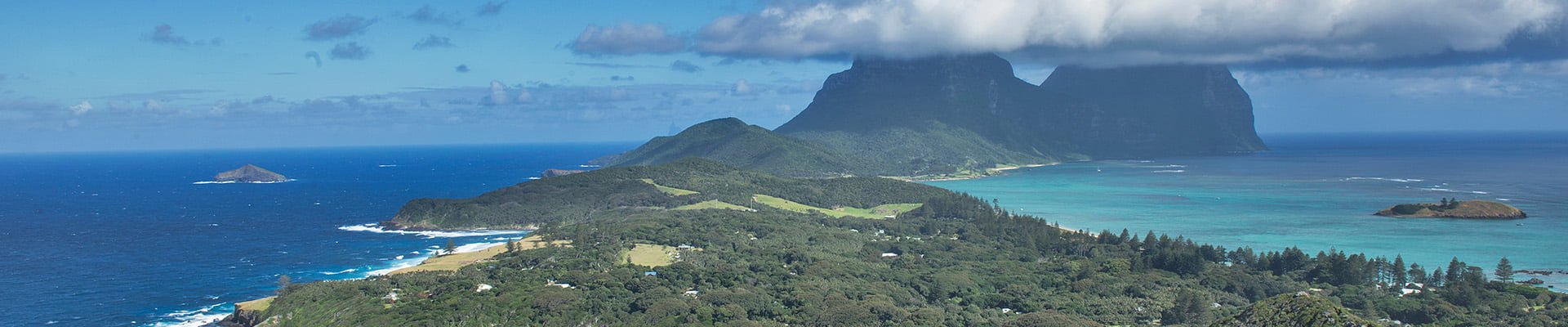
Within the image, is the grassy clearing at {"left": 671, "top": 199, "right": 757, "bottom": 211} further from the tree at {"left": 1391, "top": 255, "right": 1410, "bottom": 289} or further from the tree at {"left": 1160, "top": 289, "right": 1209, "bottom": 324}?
the tree at {"left": 1391, "top": 255, "right": 1410, "bottom": 289}

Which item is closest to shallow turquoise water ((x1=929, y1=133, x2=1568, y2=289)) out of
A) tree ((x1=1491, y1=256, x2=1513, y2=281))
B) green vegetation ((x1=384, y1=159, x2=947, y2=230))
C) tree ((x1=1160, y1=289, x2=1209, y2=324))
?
tree ((x1=1491, y1=256, x2=1513, y2=281))

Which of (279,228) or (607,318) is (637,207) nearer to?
(279,228)

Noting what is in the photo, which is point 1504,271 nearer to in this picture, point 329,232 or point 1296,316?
point 1296,316

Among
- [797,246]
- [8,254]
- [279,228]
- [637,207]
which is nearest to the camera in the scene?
[797,246]

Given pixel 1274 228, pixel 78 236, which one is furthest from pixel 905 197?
pixel 78 236

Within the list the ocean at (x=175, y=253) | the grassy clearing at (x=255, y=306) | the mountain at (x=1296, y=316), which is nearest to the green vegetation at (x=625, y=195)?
the ocean at (x=175, y=253)

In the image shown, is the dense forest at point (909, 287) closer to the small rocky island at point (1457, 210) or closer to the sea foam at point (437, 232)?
the sea foam at point (437, 232)
